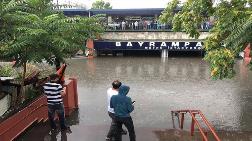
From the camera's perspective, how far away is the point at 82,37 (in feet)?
37.9

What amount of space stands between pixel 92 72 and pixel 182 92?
8.12m

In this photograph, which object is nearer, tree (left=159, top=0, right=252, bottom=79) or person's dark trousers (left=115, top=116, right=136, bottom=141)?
person's dark trousers (left=115, top=116, right=136, bottom=141)

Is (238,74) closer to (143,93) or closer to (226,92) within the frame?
(226,92)

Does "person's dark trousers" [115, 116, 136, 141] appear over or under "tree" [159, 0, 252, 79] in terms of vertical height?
under

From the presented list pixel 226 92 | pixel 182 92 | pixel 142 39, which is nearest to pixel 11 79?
pixel 182 92

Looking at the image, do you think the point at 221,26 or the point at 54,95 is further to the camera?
the point at 221,26

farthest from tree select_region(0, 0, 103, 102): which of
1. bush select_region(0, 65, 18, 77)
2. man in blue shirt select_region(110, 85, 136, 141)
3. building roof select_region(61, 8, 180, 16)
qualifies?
building roof select_region(61, 8, 180, 16)

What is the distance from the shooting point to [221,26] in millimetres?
10531

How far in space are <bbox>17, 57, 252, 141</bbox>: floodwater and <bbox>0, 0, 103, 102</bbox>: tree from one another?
232cm

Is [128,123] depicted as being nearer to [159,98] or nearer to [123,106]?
[123,106]

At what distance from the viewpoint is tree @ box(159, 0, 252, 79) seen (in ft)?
30.9

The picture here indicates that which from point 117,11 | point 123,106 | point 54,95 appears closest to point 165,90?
point 54,95

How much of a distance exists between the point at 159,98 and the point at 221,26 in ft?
19.7

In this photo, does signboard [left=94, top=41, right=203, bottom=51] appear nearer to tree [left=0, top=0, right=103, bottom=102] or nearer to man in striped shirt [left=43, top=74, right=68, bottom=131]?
tree [left=0, top=0, right=103, bottom=102]
